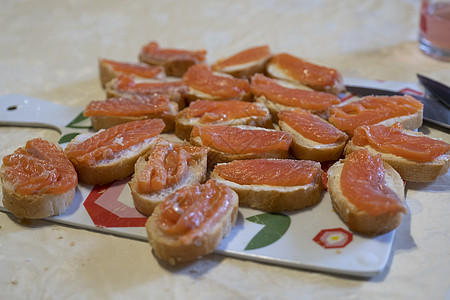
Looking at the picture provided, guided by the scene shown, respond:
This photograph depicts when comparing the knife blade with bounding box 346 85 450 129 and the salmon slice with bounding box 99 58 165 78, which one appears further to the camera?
the salmon slice with bounding box 99 58 165 78

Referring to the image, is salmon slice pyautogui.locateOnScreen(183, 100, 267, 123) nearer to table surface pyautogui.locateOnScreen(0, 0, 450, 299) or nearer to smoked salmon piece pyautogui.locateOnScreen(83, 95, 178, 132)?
smoked salmon piece pyautogui.locateOnScreen(83, 95, 178, 132)

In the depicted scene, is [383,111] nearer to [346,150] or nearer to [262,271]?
[346,150]

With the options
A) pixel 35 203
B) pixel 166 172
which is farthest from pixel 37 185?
pixel 166 172

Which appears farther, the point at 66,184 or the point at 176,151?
the point at 176,151

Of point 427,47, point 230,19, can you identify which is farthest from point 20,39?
point 427,47

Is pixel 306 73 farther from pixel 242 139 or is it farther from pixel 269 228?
pixel 269 228

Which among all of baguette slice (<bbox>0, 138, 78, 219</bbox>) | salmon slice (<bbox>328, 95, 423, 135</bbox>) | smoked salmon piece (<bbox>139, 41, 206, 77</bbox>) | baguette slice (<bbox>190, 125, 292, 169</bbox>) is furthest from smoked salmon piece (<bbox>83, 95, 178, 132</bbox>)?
salmon slice (<bbox>328, 95, 423, 135</bbox>)
